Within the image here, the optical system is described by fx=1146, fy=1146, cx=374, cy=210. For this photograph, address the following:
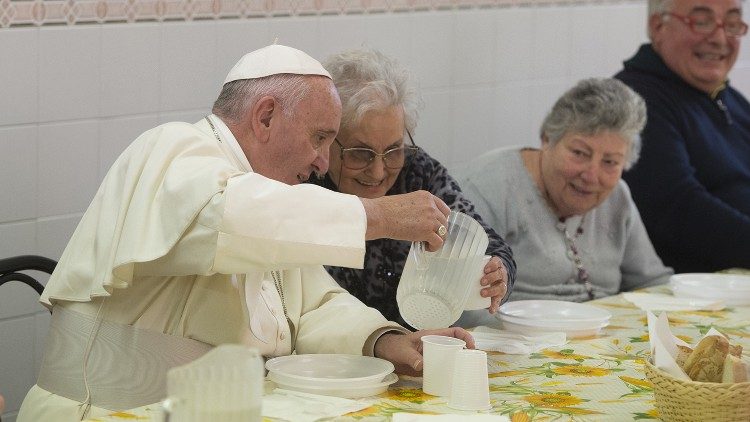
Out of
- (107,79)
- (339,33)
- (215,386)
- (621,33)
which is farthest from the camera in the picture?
(621,33)

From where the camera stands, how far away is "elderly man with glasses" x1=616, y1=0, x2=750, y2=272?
4.36m

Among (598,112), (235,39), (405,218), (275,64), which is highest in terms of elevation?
(235,39)

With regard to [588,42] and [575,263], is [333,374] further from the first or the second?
[588,42]

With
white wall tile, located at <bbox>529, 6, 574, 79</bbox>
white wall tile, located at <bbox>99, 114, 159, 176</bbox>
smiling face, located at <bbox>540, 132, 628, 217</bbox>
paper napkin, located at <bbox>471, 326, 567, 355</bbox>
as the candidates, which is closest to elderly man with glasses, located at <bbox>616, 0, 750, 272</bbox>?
white wall tile, located at <bbox>529, 6, 574, 79</bbox>

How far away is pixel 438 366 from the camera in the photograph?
2389mm

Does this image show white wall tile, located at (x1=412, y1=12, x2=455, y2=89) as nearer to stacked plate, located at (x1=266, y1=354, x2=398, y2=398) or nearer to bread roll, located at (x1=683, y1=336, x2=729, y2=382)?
stacked plate, located at (x1=266, y1=354, x2=398, y2=398)

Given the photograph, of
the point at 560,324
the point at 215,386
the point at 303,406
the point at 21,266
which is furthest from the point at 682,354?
the point at 21,266

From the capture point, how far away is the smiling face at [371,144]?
2.96 m

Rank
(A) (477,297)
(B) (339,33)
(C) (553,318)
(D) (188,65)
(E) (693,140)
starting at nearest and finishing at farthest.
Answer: (A) (477,297)
(C) (553,318)
(D) (188,65)
(B) (339,33)
(E) (693,140)

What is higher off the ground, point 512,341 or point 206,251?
point 206,251

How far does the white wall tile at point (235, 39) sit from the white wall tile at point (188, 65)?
19 mm

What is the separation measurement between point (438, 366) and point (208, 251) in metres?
0.54

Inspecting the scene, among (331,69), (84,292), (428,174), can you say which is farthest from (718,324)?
(84,292)

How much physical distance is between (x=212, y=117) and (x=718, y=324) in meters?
1.60
